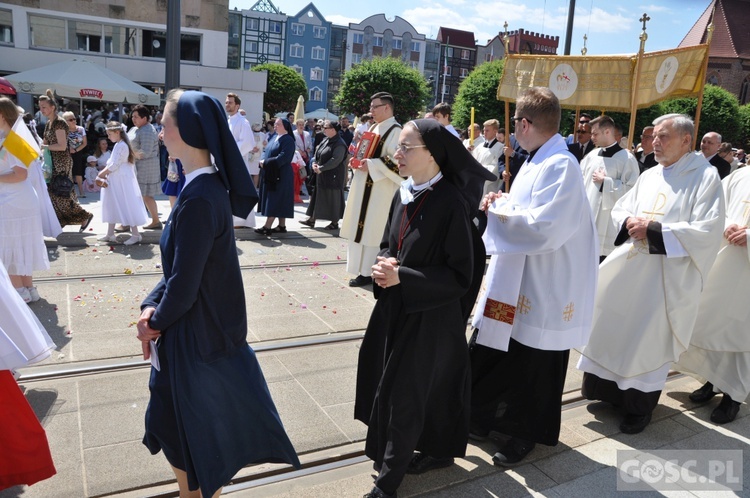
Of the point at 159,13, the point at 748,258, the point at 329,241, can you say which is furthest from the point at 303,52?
the point at 748,258

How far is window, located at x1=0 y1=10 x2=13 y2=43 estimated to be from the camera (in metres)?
29.5

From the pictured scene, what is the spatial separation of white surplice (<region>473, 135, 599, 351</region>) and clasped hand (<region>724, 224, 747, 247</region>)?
1.56 metres

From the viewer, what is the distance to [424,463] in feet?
11.5

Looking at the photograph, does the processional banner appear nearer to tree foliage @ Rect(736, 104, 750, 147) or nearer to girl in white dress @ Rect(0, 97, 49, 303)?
girl in white dress @ Rect(0, 97, 49, 303)

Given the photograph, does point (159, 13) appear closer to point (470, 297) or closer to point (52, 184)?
point (52, 184)

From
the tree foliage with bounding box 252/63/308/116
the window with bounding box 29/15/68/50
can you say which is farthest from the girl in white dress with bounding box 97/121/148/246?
the tree foliage with bounding box 252/63/308/116

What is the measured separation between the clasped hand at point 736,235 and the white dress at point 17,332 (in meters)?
4.60

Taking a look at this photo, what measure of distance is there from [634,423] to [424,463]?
5.44ft

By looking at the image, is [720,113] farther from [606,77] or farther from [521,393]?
[521,393]

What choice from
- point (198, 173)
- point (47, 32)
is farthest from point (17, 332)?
point (47, 32)

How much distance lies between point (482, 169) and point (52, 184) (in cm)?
751

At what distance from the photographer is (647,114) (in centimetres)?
3725

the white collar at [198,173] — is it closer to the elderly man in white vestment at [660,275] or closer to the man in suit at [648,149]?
the elderly man in white vestment at [660,275]

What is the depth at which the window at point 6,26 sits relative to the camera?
29500 millimetres
